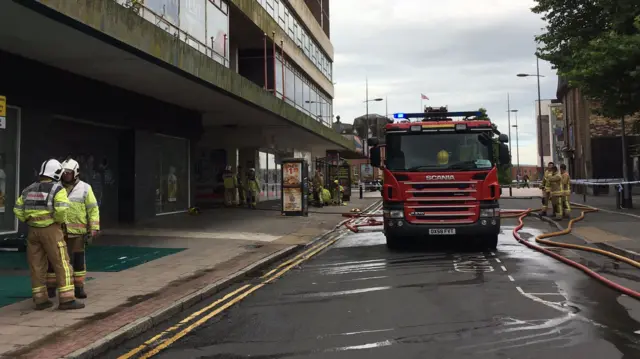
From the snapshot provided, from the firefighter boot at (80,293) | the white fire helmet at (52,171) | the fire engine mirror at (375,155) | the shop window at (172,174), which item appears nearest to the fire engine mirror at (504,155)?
the fire engine mirror at (375,155)

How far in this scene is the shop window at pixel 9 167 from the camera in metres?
11.6

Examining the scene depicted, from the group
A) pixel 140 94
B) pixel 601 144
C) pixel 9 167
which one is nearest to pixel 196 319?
pixel 9 167

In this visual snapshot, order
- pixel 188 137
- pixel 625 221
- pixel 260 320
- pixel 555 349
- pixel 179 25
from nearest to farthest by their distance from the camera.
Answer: pixel 555 349 → pixel 260 320 → pixel 179 25 → pixel 625 221 → pixel 188 137

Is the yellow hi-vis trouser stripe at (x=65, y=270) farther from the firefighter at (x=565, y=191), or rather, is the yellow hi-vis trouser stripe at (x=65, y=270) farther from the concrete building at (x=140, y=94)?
the firefighter at (x=565, y=191)

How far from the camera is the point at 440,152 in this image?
10.9 meters

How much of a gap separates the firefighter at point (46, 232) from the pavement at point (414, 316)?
133cm

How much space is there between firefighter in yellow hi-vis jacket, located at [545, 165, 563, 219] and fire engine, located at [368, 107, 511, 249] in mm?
7334

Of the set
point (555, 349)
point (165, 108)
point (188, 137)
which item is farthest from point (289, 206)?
point (555, 349)

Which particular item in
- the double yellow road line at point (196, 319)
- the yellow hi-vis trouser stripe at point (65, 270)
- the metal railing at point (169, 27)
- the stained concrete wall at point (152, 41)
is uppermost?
the metal railing at point (169, 27)

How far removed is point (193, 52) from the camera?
12.4 meters

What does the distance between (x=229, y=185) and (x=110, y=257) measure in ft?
46.0

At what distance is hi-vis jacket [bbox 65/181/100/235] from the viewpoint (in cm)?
651

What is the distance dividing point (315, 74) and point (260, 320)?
31.1 m

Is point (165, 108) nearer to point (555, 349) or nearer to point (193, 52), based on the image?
point (193, 52)
